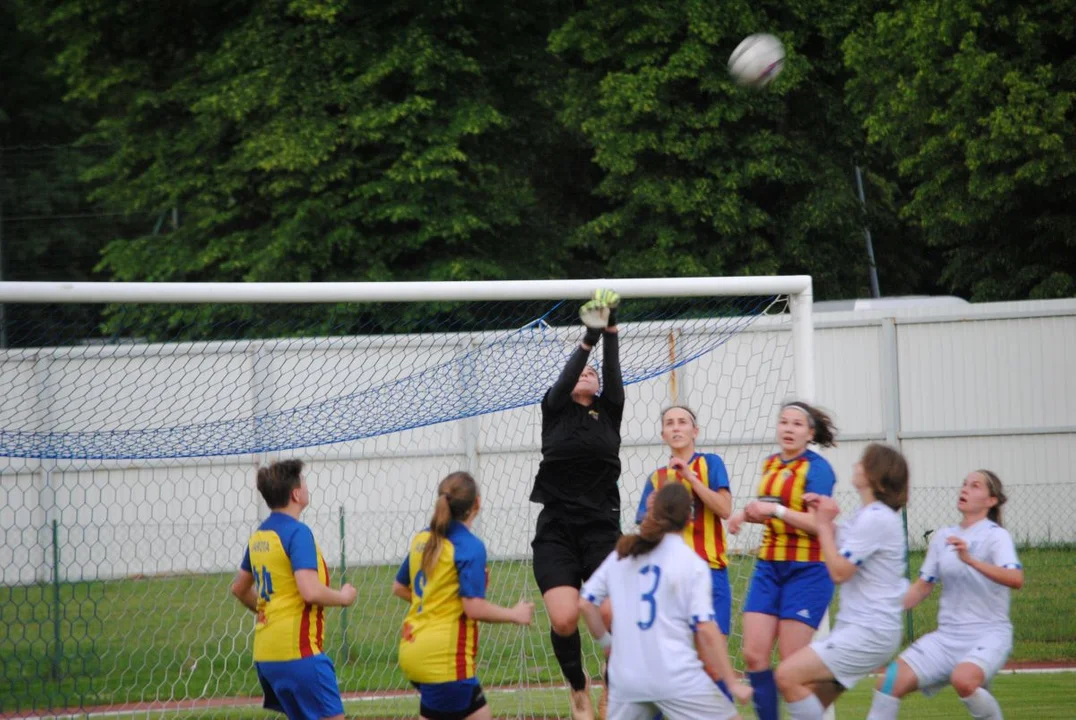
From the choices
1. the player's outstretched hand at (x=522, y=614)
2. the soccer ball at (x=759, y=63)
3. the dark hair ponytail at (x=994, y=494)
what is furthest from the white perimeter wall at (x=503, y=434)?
the player's outstretched hand at (x=522, y=614)

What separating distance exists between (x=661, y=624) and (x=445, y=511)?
1167mm

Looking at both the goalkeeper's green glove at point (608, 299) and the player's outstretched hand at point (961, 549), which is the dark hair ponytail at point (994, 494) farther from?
the goalkeeper's green glove at point (608, 299)

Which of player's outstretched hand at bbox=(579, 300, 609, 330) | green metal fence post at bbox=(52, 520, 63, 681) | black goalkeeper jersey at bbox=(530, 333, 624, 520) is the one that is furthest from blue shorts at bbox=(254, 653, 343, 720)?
green metal fence post at bbox=(52, 520, 63, 681)

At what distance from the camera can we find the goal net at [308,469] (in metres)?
8.34

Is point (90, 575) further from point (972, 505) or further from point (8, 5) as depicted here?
point (8, 5)

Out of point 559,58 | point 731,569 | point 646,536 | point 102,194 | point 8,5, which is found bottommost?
point 731,569

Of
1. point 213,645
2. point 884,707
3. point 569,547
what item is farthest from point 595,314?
point 213,645

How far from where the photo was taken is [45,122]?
1052 inches

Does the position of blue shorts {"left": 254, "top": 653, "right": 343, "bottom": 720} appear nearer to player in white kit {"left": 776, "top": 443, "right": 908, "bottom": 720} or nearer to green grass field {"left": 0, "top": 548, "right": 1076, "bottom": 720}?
player in white kit {"left": 776, "top": 443, "right": 908, "bottom": 720}

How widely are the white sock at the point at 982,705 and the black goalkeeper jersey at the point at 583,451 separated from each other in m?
2.12

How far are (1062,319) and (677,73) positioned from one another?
7280 mm

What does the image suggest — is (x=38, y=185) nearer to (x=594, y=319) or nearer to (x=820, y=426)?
(x=594, y=319)

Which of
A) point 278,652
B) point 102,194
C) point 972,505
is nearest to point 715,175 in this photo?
point 102,194

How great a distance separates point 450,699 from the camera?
5.32 metres
